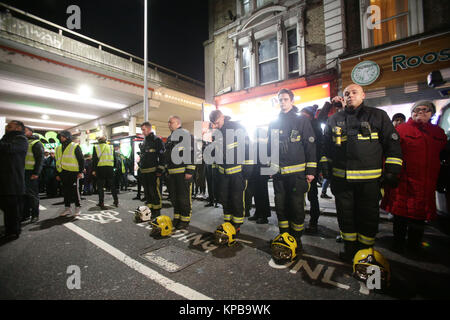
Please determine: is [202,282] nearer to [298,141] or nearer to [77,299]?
[77,299]

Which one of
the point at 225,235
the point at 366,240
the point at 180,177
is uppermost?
the point at 180,177

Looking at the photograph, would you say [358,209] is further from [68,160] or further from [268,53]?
[268,53]

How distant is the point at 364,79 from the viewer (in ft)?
23.6

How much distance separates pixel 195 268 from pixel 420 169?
344 cm

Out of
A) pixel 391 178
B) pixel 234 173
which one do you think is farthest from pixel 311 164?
pixel 234 173

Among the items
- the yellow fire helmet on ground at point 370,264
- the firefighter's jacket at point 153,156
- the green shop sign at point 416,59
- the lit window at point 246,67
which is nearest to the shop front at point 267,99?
the lit window at point 246,67

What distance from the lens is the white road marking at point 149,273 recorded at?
6.84 ft

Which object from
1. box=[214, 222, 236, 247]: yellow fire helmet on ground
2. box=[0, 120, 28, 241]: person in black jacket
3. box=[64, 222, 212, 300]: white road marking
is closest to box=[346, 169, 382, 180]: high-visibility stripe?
box=[214, 222, 236, 247]: yellow fire helmet on ground

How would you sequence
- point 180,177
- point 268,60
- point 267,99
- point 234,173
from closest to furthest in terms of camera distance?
point 234,173 → point 180,177 → point 267,99 → point 268,60

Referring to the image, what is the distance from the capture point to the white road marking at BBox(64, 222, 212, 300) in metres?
2.09

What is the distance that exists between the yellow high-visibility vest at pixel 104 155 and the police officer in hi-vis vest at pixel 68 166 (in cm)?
74

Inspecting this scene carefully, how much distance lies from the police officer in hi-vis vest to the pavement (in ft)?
4.06

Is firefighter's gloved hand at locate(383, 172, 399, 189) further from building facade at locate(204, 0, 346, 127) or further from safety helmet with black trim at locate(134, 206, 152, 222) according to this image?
building facade at locate(204, 0, 346, 127)

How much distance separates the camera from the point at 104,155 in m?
6.05
